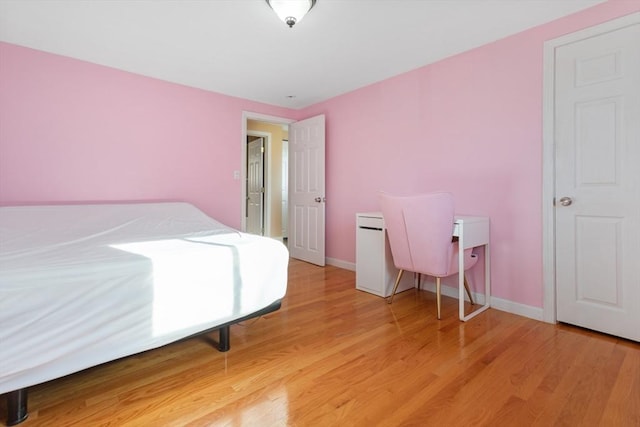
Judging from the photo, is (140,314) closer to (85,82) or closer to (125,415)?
(125,415)

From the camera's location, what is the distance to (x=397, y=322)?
2229 mm

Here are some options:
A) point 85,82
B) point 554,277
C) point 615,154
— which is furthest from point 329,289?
point 85,82

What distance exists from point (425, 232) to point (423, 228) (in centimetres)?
3

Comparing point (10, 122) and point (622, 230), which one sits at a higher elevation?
point (10, 122)

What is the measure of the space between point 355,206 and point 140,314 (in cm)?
276

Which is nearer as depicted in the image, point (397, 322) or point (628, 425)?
point (628, 425)

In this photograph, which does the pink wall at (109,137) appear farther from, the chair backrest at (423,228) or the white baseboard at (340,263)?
the chair backrest at (423,228)

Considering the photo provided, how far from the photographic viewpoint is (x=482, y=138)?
8.50 feet

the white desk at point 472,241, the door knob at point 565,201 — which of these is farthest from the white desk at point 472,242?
the door knob at point 565,201

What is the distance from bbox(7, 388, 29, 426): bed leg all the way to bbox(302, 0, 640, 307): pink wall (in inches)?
117

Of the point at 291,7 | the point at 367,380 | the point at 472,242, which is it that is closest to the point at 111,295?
the point at 367,380

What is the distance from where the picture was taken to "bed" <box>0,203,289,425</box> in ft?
3.66

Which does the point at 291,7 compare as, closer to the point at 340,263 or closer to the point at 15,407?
the point at 15,407

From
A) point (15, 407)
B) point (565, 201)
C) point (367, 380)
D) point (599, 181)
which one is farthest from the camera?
point (565, 201)
